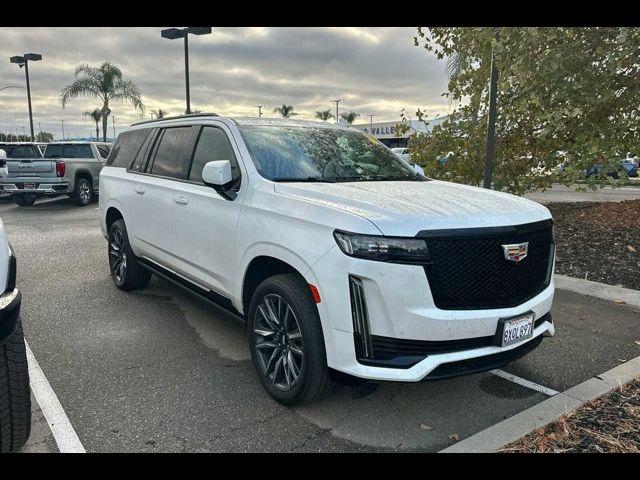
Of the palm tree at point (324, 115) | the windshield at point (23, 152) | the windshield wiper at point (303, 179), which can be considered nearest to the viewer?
the windshield wiper at point (303, 179)

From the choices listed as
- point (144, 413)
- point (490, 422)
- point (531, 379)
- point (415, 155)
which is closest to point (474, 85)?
point (415, 155)

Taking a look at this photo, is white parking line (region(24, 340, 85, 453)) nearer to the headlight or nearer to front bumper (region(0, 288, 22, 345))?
front bumper (region(0, 288, 22, 345))

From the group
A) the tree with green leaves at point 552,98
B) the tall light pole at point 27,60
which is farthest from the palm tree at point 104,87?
the tree with green leaves at point 552,98

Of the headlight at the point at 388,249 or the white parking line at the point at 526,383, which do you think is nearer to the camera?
the headlight at the point at 388,249

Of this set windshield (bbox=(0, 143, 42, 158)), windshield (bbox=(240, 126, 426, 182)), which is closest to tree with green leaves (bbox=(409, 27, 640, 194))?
windshield (bbox=(240, 126, 426, 182))

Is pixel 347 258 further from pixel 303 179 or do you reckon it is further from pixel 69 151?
pixel 69 151

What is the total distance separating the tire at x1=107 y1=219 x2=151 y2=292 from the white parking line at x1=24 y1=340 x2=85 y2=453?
5.95ft

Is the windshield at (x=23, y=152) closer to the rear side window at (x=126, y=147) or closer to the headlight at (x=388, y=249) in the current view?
the rear side window at (x=126, y=147)

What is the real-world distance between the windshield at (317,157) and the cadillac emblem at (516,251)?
4.35 feet

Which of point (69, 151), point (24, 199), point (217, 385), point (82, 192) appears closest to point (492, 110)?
point (217, 385)

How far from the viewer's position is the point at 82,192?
47.3ft

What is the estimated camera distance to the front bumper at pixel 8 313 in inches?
88.9

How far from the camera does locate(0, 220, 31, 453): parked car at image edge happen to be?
2320 millimetres

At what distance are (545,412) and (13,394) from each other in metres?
3.04
